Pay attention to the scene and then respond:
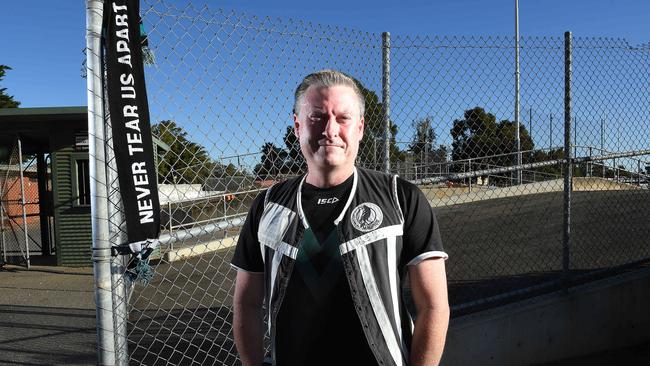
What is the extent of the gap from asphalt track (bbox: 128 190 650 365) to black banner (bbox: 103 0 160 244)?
1689 millimetres

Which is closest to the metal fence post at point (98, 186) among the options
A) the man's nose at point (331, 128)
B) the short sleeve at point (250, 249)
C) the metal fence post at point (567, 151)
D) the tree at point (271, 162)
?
the short sleeve at point (250, 249)

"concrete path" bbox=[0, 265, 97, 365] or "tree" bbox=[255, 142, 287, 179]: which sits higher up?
"tree" bbox=[255, 142, 287, 179]

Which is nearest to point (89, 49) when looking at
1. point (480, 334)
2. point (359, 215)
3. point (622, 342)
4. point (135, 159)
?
point (135, 159)

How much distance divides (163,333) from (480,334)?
12.4 ft

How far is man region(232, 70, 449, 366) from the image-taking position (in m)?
1.69

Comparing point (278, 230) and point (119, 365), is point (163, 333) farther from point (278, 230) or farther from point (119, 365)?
point (278, 230)

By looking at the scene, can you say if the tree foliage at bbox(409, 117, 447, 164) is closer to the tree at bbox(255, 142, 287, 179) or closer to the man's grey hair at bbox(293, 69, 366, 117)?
the tree at bbox(255, 142, 287, 179)

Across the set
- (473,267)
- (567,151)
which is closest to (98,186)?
(567,151)

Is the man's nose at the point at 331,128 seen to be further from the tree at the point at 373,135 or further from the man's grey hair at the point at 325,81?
the tree at the point at 373,135

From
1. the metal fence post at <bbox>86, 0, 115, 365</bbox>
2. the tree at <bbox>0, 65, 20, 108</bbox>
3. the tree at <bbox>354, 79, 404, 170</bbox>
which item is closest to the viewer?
the metal fence post at <bbox>86, 0, 115, 365</bbox>

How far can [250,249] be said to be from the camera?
1.92 meters

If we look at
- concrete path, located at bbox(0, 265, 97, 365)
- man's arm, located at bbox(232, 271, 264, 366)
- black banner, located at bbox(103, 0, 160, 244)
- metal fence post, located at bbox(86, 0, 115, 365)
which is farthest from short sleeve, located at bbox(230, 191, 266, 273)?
concrete path, located at bbox(0, 265, 97, 365)

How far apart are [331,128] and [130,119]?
1.11 m

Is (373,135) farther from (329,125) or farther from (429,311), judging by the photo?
(429,311)
